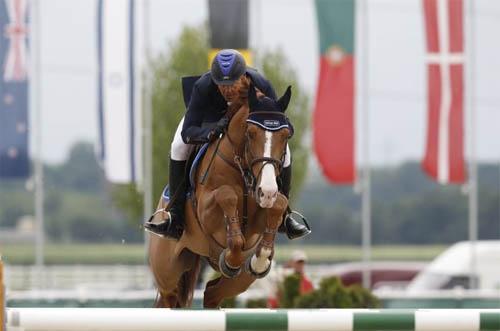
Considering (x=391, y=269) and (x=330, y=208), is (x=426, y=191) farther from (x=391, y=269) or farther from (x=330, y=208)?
(x=391, y=269)

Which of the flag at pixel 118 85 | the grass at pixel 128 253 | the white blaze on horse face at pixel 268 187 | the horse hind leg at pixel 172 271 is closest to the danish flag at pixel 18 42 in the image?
the flag at pixel 118 85

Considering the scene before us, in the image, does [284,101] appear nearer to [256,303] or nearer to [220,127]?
[220,127]

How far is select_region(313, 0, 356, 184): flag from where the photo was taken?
21984 mm

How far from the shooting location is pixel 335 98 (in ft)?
72.3

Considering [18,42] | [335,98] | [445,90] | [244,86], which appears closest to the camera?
[244,86]

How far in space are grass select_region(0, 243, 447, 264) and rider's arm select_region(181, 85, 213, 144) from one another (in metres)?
57.2

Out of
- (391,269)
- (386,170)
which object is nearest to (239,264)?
(391,269)

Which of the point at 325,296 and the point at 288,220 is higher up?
the point at 288,220

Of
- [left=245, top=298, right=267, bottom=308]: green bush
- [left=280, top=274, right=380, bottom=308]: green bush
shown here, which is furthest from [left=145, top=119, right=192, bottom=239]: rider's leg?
[left=245, top=298, right=267, bottom=308]: green bush

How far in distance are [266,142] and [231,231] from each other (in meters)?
0.65

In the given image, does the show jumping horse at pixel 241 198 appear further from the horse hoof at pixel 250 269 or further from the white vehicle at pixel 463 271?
the white vehicle at pixel 463 271

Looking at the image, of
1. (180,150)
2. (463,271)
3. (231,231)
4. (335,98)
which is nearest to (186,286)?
(180,150)

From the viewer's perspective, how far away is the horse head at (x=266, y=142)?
7.88 metres

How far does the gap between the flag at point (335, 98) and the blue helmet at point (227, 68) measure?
1358 cm
